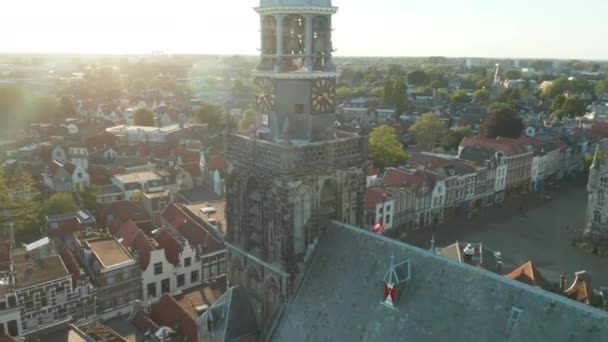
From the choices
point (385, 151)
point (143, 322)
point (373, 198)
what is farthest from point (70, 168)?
point (385, 151)

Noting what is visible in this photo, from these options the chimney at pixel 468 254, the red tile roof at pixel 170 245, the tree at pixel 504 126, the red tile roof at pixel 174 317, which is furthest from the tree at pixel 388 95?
the red tile roof at pixel 174 317

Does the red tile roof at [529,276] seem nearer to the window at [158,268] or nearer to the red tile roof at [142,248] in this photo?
the window at [158,268]

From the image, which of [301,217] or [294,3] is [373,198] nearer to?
[301,217]

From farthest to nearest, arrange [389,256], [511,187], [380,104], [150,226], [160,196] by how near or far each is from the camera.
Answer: [380,104] → [511,187] → [160,196] → [150,226] → [389,256]

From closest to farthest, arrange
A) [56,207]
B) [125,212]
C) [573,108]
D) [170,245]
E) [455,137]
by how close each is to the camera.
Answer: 1. [170,245]
2. [56,207]
3. [125,212]
4. [455,137]
5. [573,108]

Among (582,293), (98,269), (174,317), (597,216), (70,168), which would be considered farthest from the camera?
(70,168)

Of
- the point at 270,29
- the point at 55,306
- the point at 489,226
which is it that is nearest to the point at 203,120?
the point at 489,226

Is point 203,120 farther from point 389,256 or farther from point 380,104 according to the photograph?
point 389,256
